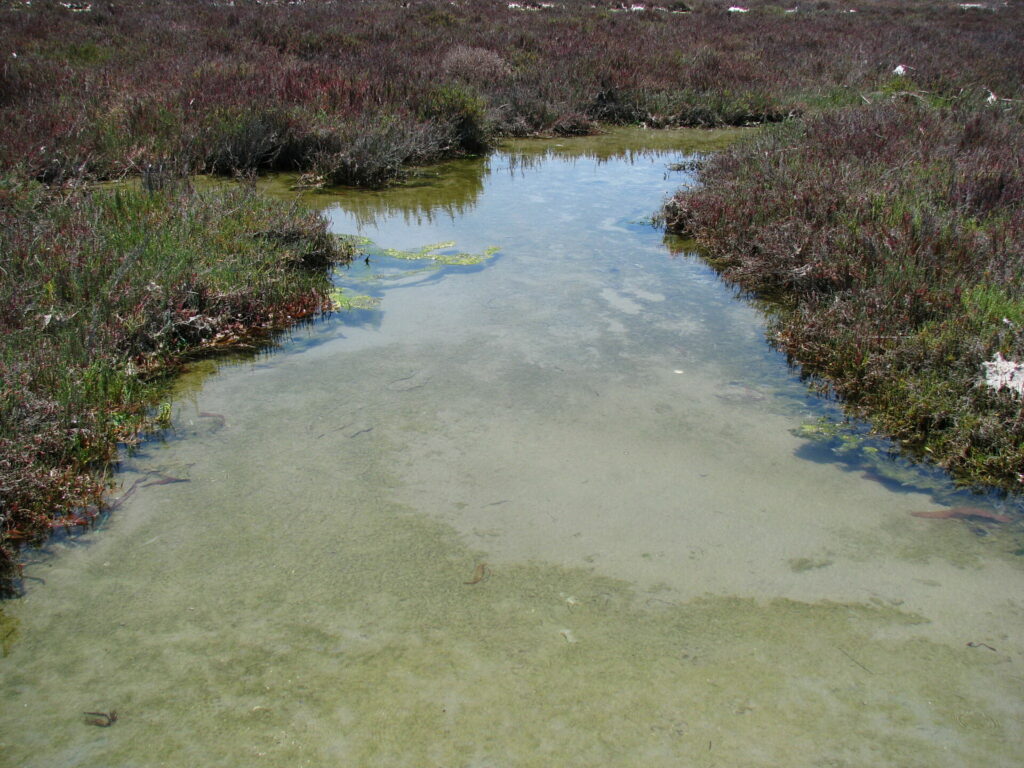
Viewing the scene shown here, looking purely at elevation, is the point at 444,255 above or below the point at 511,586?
above

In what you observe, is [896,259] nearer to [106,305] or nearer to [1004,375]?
[1004,375]

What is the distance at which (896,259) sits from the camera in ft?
18.3

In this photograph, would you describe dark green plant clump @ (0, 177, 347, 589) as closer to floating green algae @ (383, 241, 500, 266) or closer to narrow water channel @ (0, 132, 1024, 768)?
narrow water channel @ (0, 132, 1024, 768)

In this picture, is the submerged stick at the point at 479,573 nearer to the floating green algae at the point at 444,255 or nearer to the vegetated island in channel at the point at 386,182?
the vegetated island in channel at the point at 386,182

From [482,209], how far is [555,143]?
176 inches

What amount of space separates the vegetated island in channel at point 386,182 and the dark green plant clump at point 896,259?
0.02m

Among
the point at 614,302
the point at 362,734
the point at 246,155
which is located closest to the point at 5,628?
the point at 362,734

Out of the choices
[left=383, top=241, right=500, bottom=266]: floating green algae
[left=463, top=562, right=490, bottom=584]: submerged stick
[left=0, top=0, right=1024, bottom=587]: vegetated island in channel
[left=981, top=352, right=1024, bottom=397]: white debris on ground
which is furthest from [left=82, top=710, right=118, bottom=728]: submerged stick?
[left=383, top=241, right=500, bottom=266]: floating green algae

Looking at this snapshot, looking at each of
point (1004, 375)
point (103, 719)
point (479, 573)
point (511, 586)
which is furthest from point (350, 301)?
point (1004, 375)

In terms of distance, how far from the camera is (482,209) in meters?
8.47

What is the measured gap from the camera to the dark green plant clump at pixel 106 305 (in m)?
3.41

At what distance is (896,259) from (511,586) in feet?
13.6

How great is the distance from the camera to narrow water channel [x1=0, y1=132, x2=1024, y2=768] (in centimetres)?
236

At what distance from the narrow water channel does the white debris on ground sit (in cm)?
81
